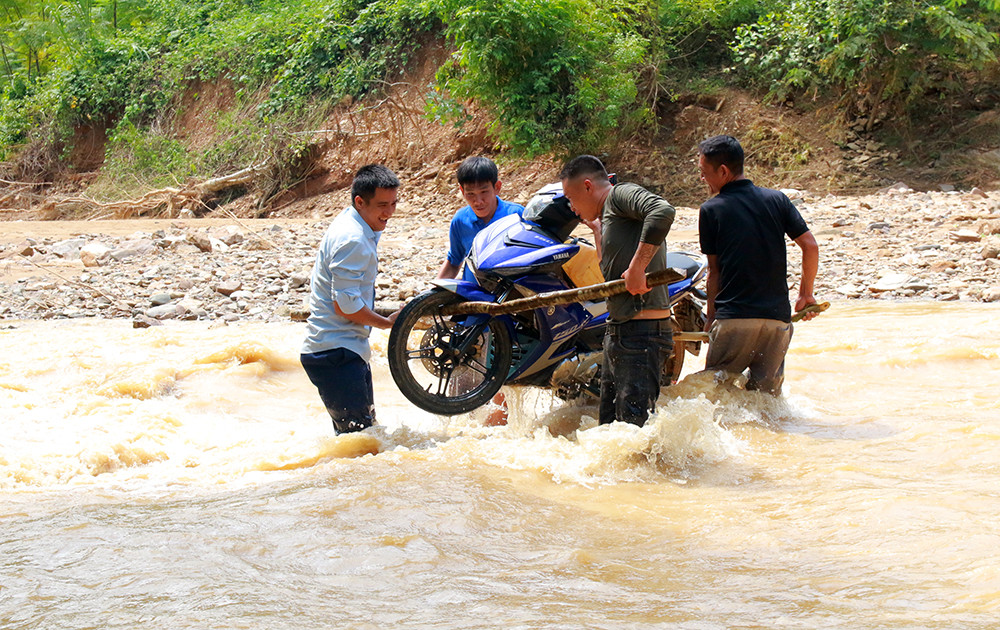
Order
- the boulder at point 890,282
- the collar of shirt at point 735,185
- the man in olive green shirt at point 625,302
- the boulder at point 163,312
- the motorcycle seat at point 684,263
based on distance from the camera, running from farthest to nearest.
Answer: the boulder at point 890,282 < the boulder at point 163,312 < the motorcycle seat at point 684,263 < the collar of shirt at point 735,185 < the man in olive green shirt at point 625,302

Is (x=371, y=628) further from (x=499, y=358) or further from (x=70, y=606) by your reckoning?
(x=499, y=358)

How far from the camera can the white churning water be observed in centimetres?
271

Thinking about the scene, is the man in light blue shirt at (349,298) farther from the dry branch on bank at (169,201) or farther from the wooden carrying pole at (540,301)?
the dry branch on bank at (169,201)

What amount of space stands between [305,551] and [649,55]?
14.7m

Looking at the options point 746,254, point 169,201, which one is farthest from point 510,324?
point 169,201

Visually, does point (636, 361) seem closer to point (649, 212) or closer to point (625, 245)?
point (625, 245)

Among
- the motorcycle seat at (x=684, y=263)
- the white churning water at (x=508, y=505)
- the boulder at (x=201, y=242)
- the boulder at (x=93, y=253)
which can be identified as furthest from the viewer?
the boulder at (x=201, y=242)

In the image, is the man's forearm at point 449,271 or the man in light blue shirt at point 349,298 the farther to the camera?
the man's forearm at point 449,271

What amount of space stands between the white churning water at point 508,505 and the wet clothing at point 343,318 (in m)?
0.37

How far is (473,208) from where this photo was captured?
512 cm

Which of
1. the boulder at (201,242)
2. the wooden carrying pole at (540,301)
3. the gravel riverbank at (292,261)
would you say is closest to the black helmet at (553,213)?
the wooden carrying pole at (540,301)

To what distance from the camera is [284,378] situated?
23.0ft

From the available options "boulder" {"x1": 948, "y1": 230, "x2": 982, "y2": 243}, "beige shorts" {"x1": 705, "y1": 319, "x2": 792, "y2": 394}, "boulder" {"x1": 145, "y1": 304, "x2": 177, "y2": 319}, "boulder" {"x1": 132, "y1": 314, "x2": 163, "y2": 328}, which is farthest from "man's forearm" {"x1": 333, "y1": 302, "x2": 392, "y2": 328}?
"boulder" {"x1": 948, "y1": 230, "x2": 982, "y2": 243}

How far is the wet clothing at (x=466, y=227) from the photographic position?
17.0 ft
